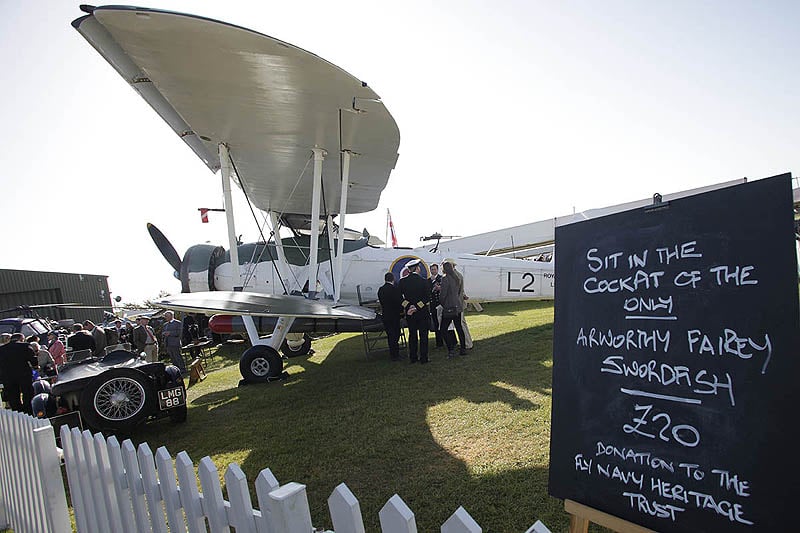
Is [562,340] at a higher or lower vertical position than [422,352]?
higher

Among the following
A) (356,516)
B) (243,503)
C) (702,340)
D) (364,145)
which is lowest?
(243,503)

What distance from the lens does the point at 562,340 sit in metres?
1.85

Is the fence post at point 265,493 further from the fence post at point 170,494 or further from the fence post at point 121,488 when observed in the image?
the fence post at point 121,488

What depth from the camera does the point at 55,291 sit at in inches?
1208

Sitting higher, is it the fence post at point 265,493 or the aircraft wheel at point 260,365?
the fence post at point 265,493

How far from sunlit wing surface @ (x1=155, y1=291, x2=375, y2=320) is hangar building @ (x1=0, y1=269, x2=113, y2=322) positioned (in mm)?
24925

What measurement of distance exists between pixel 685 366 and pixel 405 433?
2.67 metres

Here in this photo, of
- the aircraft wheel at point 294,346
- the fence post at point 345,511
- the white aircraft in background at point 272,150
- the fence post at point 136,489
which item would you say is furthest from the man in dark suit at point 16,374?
the fence post at point 345,511

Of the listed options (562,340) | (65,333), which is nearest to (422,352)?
(562,340)

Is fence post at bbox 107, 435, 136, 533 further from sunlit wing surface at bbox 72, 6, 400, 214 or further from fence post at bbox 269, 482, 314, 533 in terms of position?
sunlit wing surface at bbox 72, 6, 400, 214

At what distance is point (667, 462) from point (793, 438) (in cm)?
38

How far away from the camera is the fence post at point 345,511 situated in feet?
3.74

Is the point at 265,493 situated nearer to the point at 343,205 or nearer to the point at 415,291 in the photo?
the point at 415,291

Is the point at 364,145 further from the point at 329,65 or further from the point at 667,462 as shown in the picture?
the point at 667,462
